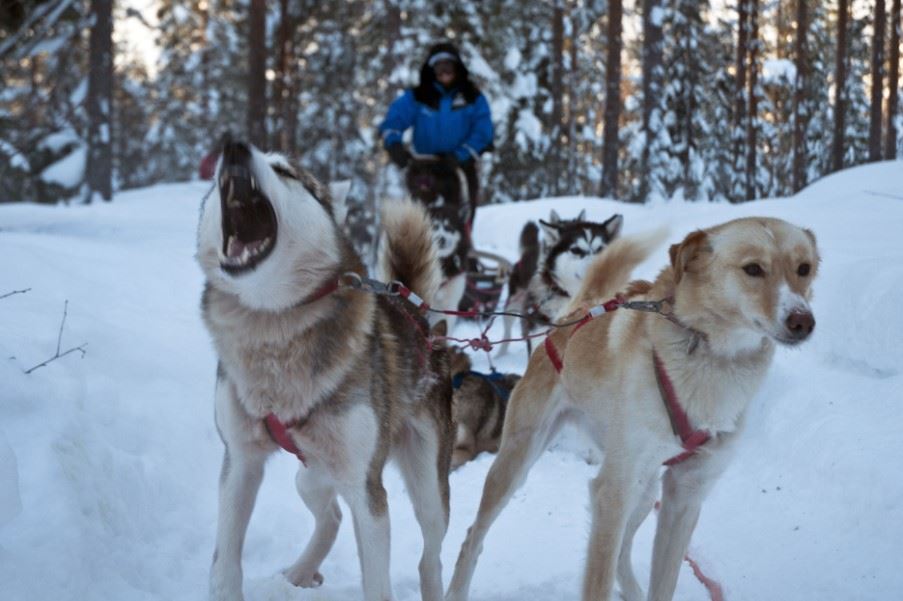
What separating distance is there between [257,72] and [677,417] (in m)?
12.4

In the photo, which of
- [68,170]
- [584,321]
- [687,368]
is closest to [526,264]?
[584,321]

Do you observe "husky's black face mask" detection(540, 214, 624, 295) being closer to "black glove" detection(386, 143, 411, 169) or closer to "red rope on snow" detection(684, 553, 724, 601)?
"black glove" detection(386, 143, 411, 169)

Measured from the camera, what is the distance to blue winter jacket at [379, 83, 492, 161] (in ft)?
25.7

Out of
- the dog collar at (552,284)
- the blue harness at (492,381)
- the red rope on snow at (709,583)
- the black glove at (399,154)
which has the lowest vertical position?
the red rope on snow at (709,583)

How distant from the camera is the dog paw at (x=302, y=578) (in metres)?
3.11

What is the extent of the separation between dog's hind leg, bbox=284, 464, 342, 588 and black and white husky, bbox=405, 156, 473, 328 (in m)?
3.74

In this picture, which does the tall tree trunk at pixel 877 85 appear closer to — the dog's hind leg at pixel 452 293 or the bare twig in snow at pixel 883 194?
the bare twig in snow at pixel 883 194

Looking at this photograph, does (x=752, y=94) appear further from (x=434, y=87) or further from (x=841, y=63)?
(x=434, y=87)

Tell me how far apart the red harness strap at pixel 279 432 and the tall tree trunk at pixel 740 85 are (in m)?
17.7

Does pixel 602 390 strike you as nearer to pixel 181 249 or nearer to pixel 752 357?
pixel 752 357

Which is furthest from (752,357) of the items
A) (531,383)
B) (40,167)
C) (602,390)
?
(40,167)

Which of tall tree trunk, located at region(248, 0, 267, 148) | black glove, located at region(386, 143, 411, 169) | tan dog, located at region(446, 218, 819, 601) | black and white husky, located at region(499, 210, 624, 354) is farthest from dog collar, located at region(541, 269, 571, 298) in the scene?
tall tree trunk, located at region(248, 0, 267, 148)

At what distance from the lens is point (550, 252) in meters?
6.79

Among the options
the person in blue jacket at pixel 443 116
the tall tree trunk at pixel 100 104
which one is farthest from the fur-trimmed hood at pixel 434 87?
the tall tree trunk at pixel 100 104
